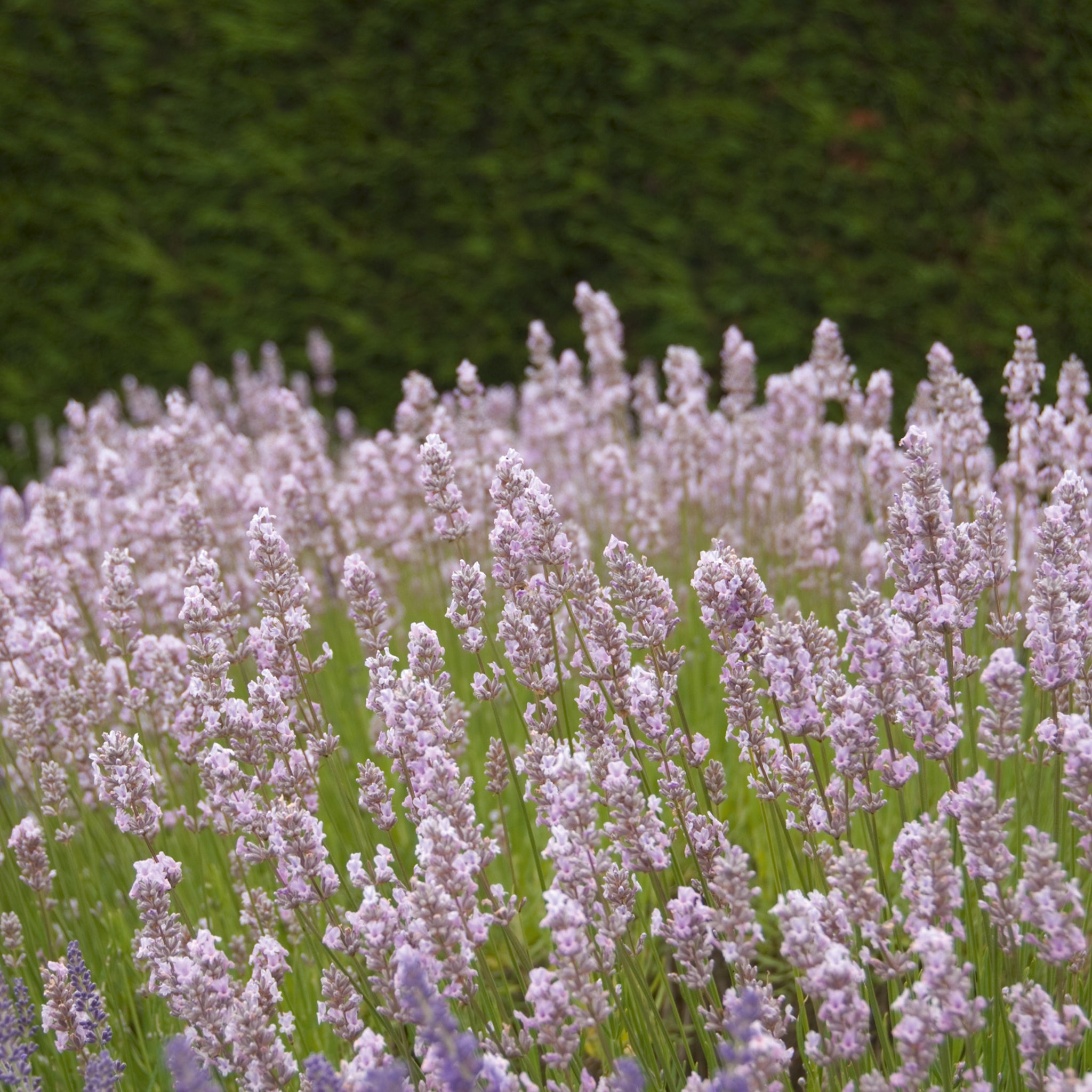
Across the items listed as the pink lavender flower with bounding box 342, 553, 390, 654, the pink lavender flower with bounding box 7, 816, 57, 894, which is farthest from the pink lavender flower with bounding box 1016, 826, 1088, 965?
the pink lavender flower with bounding box 7, 816, 57, 894

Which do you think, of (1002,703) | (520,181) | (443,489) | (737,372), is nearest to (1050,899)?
(1002,703)

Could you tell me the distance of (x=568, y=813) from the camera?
5.62ft

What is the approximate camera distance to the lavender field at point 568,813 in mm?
1685

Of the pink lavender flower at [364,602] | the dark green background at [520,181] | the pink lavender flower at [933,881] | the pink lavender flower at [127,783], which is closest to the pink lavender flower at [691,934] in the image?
the pink lavender flower at [933,881]

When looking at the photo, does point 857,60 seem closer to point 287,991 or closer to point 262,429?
point 262,429

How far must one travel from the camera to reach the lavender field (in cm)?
168

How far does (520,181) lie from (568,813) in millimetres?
7539

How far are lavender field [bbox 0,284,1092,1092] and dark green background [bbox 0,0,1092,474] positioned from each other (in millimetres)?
4400

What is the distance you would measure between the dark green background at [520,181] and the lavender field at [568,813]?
440 cm

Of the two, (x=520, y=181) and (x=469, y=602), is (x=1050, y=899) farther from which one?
(x=520, y=181)

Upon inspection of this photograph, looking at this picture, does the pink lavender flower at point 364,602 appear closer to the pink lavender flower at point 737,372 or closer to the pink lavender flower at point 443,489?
the pink lavender flower at point 443,489

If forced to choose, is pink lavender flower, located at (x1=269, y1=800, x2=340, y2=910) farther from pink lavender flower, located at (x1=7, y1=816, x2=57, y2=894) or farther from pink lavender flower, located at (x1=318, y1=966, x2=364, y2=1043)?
pink lavender flower, located at (x1=7, y1=816, x2=57, y2=894)

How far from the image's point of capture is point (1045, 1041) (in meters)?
1.61

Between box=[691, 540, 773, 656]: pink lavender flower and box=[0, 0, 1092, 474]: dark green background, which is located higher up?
box=[0, 0, 1092, 474]: dark green background
